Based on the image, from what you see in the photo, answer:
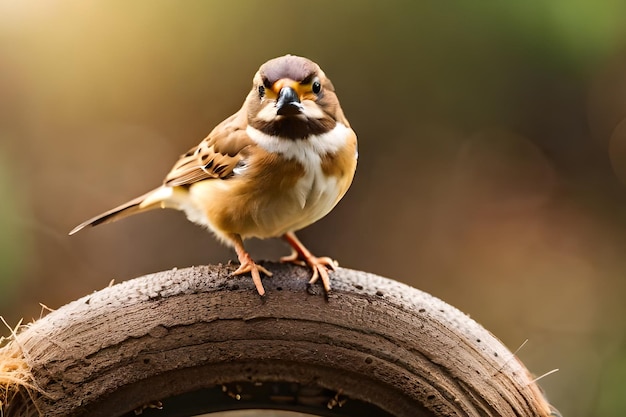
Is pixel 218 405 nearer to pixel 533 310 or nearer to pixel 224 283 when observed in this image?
pixel 224 283

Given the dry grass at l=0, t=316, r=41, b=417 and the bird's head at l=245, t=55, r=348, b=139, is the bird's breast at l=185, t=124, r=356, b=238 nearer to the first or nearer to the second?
the bird's head at l=245, t=55, r=348, b=139

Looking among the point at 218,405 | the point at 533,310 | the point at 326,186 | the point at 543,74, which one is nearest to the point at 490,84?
the point at 543,74

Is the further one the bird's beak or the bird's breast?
the bird's breast

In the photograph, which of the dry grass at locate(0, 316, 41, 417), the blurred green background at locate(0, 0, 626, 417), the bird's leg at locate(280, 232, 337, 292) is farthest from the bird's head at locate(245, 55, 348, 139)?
the blurred green background at locate(0, 0, 626, 417)

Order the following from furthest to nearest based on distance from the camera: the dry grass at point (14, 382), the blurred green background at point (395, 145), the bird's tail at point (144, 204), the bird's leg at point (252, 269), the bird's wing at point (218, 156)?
1. the blurred green background at point (395, 145)
2. the bird's tail at point (144, 204)
3. the bird's wing at point (218, 156)
4. the bird's leg at point (252, 269)
5. the dry grass at point (14, 382)

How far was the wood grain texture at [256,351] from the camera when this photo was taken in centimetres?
130

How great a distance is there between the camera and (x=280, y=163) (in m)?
1.50

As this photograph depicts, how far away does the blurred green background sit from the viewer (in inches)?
104

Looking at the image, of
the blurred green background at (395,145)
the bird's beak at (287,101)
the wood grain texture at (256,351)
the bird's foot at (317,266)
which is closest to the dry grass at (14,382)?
the wood grain texture at (256,351)

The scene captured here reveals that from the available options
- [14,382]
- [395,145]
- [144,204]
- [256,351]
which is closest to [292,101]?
[256,351]

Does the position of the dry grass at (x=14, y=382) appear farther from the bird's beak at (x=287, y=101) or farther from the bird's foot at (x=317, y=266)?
the bird's beak at (x=287, y=101)

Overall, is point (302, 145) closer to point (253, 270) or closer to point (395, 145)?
point (253, 270)

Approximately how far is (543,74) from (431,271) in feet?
2.97

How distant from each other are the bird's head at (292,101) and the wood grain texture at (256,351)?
12.9 inches
